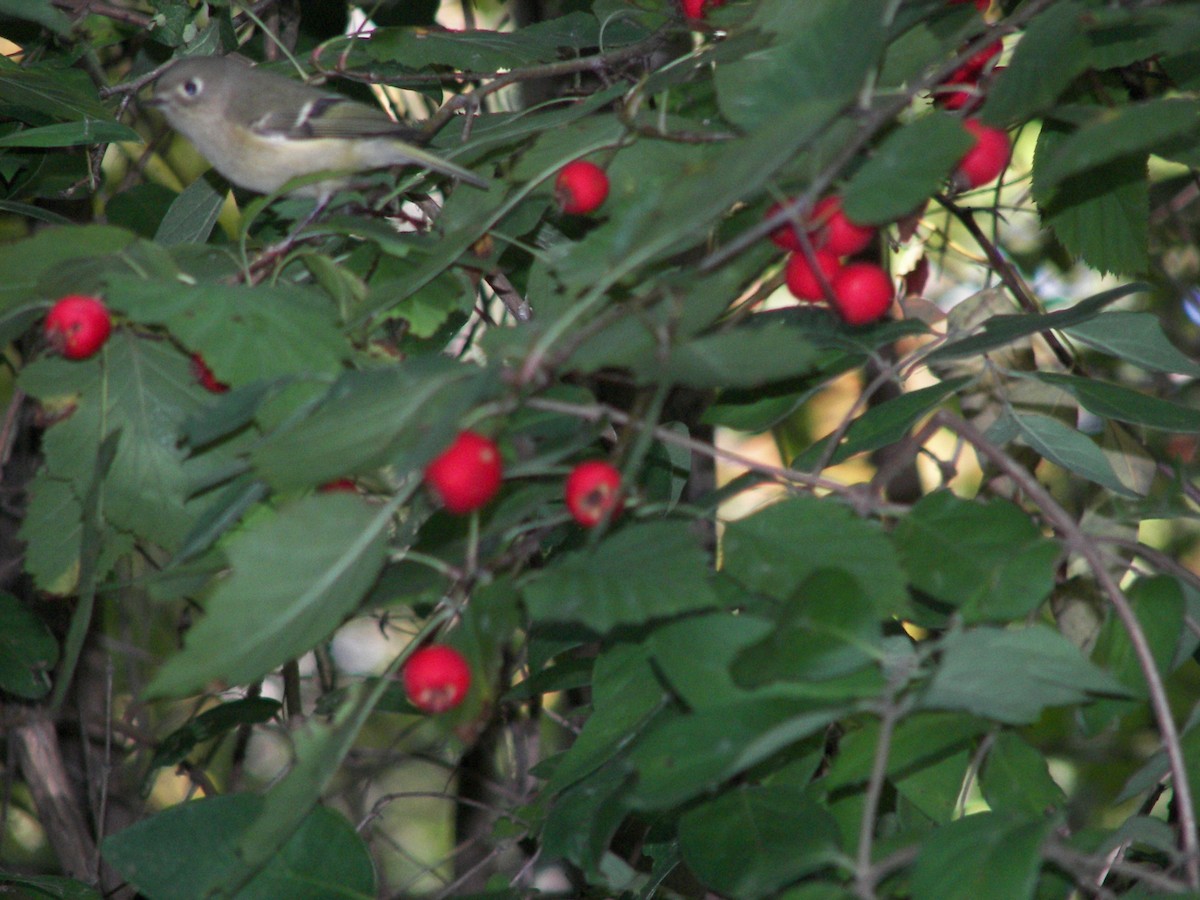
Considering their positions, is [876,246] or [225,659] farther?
[876,246]

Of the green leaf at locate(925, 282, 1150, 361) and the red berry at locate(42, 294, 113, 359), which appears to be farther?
the green leaf at locate(925, 282, 1150, 361)

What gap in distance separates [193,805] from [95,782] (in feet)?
5.71

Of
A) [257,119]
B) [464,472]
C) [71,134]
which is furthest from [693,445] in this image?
[257,119]

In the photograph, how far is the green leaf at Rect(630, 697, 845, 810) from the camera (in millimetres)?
1248

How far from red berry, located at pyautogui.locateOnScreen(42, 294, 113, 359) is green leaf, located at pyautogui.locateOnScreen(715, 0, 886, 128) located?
0.98m

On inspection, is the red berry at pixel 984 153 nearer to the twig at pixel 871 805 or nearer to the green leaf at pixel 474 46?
the twig at pixel 871 805

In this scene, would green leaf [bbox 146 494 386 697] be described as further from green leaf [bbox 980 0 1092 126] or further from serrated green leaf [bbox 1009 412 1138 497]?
serrated green leaf [bbox 1009 412 1138 497]

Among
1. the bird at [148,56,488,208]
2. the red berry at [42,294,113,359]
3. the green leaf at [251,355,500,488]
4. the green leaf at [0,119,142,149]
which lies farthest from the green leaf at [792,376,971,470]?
the green leaf at [0,119,142,149]

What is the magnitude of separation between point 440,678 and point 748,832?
19.1 inches

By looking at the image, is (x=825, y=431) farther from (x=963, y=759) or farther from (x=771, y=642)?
(x=771, y=642)

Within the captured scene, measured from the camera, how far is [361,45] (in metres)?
2.50

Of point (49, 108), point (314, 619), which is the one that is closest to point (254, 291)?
point (314, 619)

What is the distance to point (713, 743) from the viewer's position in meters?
1.29

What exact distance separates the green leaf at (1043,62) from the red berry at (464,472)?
84cm
